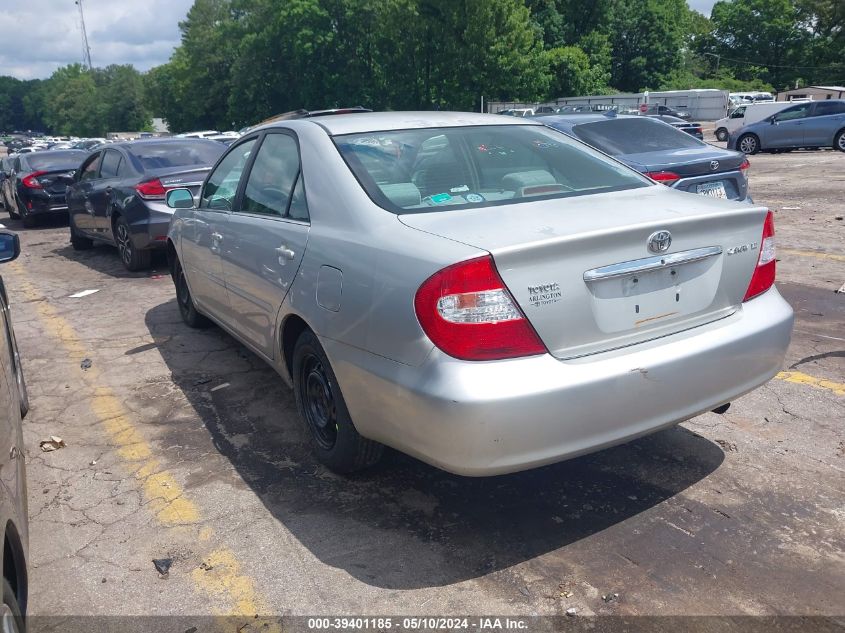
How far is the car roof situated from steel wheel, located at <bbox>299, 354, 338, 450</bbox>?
1.18 metres

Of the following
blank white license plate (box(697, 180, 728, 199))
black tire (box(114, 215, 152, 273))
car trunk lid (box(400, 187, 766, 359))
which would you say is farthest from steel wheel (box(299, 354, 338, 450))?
black tire (box(114, 215, 152, 273))

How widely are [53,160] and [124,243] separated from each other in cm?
718

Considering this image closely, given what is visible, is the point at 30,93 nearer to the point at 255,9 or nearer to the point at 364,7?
the point at 255,9

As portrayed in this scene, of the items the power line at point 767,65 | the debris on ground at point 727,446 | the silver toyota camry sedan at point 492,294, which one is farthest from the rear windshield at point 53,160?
the power line at point 767,65

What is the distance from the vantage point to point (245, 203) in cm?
450

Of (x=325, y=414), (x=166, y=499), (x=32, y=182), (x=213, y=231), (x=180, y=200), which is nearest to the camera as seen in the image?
(x=166, y=499)

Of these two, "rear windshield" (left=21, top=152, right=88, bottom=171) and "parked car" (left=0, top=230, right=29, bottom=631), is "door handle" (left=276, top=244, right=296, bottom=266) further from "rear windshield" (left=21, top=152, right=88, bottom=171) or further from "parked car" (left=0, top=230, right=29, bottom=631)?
"rear windshield" (left=21, top=152, right=88, bottom=171)

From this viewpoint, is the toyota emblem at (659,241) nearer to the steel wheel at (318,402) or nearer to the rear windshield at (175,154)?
the steel wheel at (318,402)

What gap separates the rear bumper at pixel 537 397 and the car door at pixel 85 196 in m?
8.24

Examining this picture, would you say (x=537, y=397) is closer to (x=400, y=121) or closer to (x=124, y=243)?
(x=400, y=121)

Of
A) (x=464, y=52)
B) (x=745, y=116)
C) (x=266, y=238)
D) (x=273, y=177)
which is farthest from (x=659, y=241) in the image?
(x=464, y=52)

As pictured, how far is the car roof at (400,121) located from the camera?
3928 millimetres

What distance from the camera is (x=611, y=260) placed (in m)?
2.87

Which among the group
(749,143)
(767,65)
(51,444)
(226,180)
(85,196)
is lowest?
(51,444)
